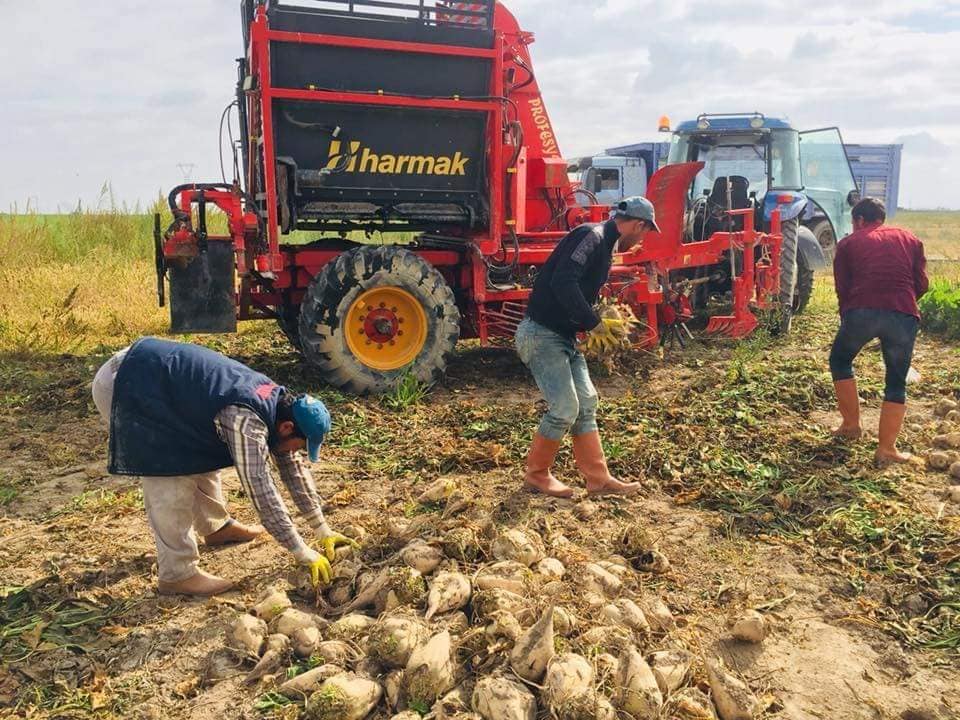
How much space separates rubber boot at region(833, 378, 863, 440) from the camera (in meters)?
5.71

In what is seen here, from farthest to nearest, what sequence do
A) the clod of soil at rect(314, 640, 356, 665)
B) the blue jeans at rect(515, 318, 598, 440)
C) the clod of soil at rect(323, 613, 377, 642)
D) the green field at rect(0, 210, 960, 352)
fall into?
the green field at rect(0, 210, 960, 352) < the blue jeans at rect(515, 318, 598, 440) < the clod of soil at rect(323, 613, 377, 642) < the clod of soil at rect(314, 640, 356, 665)

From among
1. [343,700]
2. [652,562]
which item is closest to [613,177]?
[652,562]

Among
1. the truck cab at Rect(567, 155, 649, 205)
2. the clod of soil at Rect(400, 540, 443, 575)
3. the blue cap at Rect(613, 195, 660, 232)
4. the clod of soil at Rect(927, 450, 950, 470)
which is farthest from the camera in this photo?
the truck cab at Rect(567, 155, 649, 205)

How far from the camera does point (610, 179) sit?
601 inches

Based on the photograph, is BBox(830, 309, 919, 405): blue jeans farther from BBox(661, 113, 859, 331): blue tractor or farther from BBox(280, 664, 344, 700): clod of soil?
BBox(280, 664, 344, 700): clod of soil

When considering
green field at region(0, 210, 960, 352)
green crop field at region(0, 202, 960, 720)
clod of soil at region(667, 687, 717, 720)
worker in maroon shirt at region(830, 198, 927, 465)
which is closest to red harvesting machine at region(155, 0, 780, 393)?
green crop field at region(0, 202, 960, 720)

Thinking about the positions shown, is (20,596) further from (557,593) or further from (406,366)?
(406,366)

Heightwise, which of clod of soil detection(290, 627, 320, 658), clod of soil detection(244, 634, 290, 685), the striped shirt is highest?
the striped shirt

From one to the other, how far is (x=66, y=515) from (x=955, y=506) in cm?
493

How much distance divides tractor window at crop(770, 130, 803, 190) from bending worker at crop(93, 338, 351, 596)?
9.20m

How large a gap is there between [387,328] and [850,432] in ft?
12.0

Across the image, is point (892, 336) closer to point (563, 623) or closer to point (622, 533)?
point (622, 533)

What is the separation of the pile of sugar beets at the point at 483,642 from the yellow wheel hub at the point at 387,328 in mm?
3374

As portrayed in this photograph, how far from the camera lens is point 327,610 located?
3408 mm
